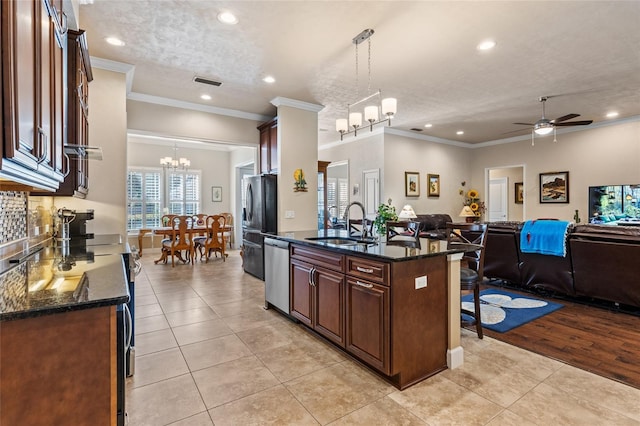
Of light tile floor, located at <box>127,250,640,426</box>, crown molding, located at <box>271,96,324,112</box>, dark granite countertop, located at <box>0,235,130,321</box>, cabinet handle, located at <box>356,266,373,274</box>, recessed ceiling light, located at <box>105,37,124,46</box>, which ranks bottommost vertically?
light tile floor, located at <box>127,250,640,426</box>

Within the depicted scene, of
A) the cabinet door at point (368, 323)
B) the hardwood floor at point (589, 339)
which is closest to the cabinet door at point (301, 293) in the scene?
the cabinet door at point (368, 323)

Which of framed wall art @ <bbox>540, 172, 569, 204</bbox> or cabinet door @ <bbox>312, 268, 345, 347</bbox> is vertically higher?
framed wall art @ <bbox>540, 172, 569, 204</bbox>

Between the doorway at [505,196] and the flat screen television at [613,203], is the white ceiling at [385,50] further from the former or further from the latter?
the doorway at [505,196]

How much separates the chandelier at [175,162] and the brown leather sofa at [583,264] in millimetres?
7111

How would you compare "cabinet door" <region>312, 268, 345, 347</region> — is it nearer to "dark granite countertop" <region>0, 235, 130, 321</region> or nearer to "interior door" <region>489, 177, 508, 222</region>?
"dark granite countertop" <region>0, 235, 130, 321</region>

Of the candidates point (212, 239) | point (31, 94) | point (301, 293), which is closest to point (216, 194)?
point (212, 239)

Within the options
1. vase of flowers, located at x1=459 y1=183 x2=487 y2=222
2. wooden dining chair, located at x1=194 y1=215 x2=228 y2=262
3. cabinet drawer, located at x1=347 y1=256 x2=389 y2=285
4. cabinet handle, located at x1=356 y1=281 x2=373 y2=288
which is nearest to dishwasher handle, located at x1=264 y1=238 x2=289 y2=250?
cabinet drawer, located at x1=347 y1=256 x2=389 y2=285

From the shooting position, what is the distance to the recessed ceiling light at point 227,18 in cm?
290

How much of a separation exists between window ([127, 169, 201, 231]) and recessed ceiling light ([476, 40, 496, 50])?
311 inches

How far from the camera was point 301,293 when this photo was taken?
10.2ft

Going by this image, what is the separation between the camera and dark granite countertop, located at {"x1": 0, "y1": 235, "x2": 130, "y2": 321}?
1.04 meters

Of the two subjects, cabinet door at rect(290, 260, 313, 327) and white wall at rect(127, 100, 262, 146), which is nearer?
cabinet door at rect(290, 260, 313, 327)

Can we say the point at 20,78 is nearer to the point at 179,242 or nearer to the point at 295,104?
the point at 295,104

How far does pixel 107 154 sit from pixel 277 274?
255 cm
